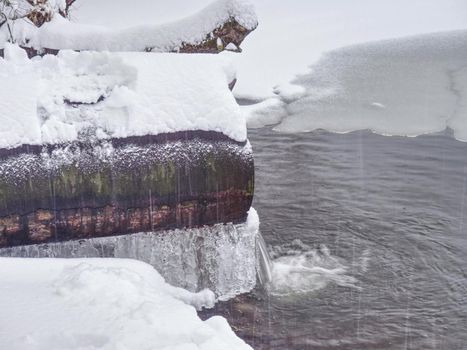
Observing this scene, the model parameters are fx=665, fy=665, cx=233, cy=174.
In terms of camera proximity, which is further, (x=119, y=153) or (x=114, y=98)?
(x=114, y=98)

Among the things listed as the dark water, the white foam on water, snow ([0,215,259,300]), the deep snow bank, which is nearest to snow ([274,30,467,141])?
the dark water

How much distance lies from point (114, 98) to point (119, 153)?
1.28 ft

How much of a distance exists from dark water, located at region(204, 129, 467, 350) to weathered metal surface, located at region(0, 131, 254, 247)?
2.56ft

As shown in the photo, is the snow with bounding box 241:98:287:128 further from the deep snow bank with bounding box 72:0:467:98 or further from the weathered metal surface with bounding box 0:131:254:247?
the weathered metal surface with bounding box 0:131:254:247

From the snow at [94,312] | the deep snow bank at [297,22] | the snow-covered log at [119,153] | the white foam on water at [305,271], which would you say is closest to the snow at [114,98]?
the snow-covered log at [119,153]

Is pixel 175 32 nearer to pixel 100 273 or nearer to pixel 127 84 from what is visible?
pixel 127 84

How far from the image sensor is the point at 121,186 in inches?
170

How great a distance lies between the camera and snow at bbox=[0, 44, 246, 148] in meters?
4.23

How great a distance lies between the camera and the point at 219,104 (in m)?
4.46

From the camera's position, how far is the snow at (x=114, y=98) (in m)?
4.23

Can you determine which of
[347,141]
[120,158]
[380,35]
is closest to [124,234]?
[120,158]

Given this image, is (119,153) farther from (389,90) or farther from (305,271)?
(389,90)

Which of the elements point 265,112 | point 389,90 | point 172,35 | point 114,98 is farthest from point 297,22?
point 114,98

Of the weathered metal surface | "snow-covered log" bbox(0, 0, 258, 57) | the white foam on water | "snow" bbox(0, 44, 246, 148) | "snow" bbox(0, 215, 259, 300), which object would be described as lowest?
the white foam on water
